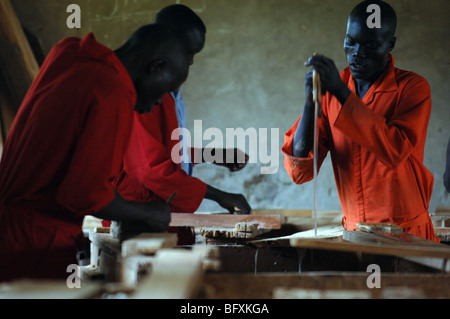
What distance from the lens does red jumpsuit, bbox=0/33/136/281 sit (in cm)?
151

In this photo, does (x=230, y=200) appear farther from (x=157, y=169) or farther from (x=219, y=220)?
(x=157, y=169)

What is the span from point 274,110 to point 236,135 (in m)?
0.50

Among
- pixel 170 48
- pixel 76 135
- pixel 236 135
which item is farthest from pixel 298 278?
pixel 236 135

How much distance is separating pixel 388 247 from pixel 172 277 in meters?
0.82

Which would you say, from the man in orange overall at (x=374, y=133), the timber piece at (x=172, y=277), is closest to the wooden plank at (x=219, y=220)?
the man in orange overall at (x=374, y=133)

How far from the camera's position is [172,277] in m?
1.16

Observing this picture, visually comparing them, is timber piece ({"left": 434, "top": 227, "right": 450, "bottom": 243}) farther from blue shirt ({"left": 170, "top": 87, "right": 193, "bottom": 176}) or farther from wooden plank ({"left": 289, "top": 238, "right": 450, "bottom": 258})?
blue shirt ({"left": 170, "top": 87, "right": 193, "bottom": 176})

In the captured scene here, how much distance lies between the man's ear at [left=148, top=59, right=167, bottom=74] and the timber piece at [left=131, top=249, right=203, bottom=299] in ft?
2.28

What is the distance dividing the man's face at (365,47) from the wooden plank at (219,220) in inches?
33.1

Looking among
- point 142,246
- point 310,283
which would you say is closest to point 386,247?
point 310,283

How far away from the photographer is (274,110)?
5523 mm

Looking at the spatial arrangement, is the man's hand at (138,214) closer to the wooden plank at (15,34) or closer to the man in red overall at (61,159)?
the man in red overall at (61,159)

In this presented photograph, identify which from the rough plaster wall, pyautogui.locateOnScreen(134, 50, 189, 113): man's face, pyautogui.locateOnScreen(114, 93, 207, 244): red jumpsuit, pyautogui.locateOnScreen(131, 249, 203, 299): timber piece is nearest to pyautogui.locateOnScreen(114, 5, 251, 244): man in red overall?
pyautogui.locateOnScreen(114, 93, 207, 244): red jumpsuit
